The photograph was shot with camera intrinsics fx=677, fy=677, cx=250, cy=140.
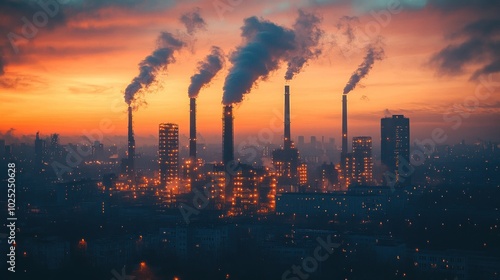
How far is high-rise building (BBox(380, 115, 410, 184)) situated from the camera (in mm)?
34281

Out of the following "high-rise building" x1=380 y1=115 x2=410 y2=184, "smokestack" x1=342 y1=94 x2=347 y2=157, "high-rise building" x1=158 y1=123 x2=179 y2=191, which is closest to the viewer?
"high-rise building" x1=158 y1=123 x2=179 y2=191

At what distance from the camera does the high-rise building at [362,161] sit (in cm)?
3180

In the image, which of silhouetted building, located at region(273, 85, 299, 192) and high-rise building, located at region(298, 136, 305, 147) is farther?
high-rise building, located at region(298, 136, 305, 147)

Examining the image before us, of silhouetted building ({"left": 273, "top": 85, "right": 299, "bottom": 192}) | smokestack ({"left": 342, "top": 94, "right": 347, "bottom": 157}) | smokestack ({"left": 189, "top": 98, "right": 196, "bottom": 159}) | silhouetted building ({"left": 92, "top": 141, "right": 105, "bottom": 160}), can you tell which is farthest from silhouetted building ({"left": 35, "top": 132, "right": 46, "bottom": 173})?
smokestack ({"left": 342, "top": 94, "right": 347, "bottom": 157})

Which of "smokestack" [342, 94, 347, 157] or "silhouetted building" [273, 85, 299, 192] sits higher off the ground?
"smokestack" [342, 94, 347, 157]

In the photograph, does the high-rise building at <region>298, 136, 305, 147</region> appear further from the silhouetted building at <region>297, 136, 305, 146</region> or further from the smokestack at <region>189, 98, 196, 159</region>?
the smokestack at <region>189, 98, 196, 159</region>

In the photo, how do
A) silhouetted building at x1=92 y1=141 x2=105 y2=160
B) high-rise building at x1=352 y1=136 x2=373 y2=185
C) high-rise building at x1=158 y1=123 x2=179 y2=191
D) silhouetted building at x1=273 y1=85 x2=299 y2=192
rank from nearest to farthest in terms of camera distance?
silhouetted building at x1=273 y1=85 x2=299 y2=192
high-rise building at x1=158 y1=123 x2=179 y2=191
high-rise building at x1=352 y1=136 x2=373 y2=185
silhouetted building at x1=92 y1=141 x2=105 y2=160

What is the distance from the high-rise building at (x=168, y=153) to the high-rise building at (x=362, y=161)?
8.47 metres

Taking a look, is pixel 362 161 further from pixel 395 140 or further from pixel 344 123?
pixel 395 140

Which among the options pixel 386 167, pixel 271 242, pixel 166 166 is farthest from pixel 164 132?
pixel 271 242

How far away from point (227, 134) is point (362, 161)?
12552 millimetres

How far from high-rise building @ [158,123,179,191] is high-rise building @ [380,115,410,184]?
35.8ft

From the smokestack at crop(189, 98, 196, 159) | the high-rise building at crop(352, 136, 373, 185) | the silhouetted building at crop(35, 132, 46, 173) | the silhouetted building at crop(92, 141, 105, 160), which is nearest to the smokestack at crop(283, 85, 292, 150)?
the smokestack at crop(189, 98, 196, 159)

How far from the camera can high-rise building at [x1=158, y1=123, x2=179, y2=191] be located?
29.6 meters
